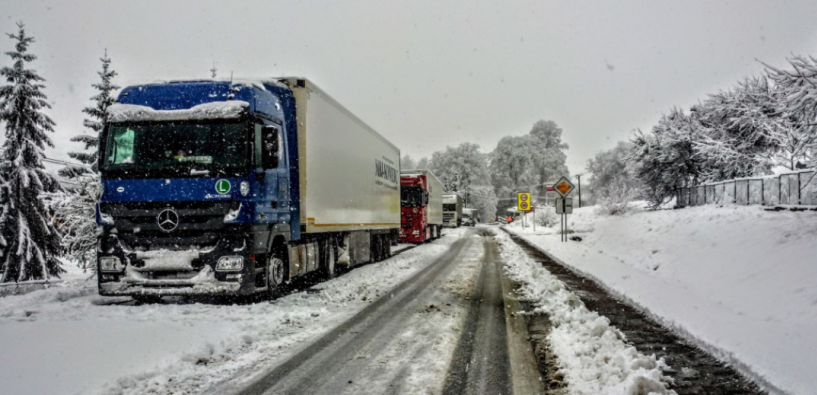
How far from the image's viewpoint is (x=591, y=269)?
46.1ft

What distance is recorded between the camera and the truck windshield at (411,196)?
90.8 feet

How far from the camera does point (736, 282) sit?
10.5m

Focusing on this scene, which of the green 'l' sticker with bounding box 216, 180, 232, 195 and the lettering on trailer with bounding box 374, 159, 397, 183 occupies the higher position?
the lettering on trailer with bounding box 374, 159, 397, 183

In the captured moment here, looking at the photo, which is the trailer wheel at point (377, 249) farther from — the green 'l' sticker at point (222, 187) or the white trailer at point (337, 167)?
the green 'l' sticker at point (222, 187)

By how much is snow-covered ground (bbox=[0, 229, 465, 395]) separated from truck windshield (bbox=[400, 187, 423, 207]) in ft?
58.6

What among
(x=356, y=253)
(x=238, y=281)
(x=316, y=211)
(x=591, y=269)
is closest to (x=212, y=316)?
(x=238, y=281)

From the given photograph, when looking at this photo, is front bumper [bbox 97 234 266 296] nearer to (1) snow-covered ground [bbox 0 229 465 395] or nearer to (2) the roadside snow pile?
(1) snow-covered ground [bbox 0 229 465 395]

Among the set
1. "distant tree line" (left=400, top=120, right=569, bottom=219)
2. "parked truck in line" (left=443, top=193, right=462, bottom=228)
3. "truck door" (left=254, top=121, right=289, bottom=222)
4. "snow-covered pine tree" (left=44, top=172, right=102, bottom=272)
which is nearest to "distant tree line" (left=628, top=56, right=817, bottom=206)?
"truck door" (left=254, top=121, right=289, bottom=222)

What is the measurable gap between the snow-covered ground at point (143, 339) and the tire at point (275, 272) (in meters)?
0.31

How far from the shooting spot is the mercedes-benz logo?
8078 mm

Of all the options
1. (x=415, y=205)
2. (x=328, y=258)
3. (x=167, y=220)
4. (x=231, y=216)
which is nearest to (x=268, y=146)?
(x=231, y=216)

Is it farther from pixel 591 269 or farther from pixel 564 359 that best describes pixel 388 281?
pixel 564 359

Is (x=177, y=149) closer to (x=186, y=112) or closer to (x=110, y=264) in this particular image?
(x=186, y=112)

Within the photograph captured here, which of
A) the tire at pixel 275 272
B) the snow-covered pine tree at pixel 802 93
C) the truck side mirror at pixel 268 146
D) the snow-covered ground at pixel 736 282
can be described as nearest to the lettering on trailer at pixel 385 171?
the snow-covered ground at pixel 736 282
